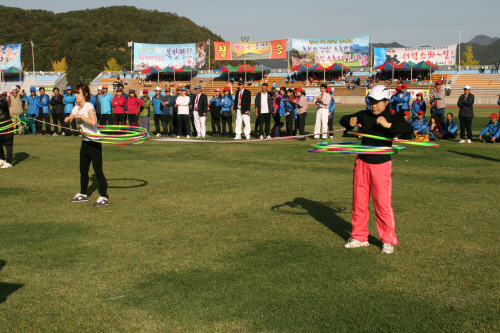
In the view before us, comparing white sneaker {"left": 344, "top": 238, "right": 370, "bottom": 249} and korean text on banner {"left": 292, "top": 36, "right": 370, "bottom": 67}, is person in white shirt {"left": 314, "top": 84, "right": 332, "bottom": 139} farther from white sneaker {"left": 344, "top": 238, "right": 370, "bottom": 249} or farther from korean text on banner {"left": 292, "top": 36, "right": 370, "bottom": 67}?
korean text on banner {"left": 292, "top": 36, "right": 370, "bottom": 67}

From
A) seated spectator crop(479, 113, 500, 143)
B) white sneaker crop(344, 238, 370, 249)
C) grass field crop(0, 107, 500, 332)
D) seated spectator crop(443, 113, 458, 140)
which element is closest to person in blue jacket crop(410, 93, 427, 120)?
seated spectator crop(443, 113, 458, 140)

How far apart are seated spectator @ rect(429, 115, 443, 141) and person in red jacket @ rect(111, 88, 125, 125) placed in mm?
12372

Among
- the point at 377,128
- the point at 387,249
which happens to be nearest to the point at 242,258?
the point at 387,249

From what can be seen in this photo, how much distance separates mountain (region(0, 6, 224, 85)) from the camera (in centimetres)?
12912

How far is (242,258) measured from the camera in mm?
5148

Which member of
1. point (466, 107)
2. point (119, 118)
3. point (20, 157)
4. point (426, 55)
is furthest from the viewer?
point (426, 55)

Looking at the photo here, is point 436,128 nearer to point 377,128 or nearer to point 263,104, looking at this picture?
point 263,104

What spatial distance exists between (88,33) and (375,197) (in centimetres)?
15269

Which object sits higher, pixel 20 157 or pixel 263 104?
pixel 263 104

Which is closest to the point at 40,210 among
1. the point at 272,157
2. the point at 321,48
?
the point at 272,157

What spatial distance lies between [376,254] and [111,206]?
451 centimetres

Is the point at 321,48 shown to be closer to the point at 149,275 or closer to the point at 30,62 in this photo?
the point at 149,275

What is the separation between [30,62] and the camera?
436 ft

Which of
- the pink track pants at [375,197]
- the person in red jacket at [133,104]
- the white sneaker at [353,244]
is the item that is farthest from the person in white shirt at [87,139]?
the person in red jacket at [133,104]
